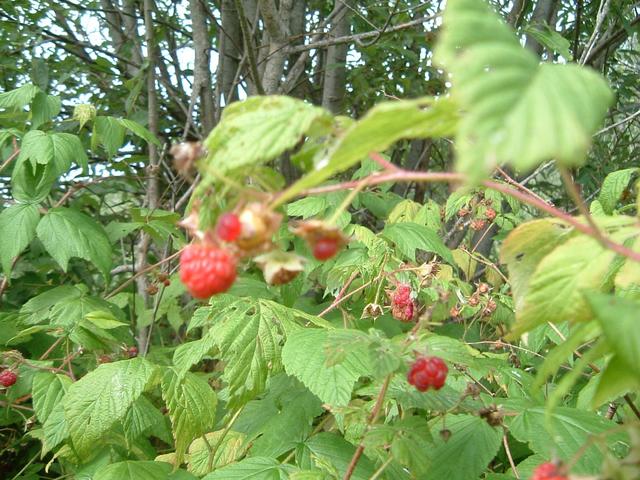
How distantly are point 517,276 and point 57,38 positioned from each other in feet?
10.9

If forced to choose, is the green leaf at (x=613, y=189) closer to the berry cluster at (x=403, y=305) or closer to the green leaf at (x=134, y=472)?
the berry cluster at (x=403, y=305)

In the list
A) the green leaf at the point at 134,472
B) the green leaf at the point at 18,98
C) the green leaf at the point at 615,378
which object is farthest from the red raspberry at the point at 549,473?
the green leaf at the point at 18,98

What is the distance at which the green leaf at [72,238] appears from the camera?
219 cm

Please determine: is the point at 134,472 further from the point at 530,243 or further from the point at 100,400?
the point at 530,243

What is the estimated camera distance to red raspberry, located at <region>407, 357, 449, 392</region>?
37.7 inches

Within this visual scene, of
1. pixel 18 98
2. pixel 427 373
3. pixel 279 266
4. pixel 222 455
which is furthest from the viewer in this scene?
pixel 18 98

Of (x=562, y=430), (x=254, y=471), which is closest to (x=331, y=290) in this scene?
(x=254, y=471)

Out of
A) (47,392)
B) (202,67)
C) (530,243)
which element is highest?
(202,67)

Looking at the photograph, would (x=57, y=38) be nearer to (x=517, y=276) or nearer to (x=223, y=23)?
(x=223, y=23)

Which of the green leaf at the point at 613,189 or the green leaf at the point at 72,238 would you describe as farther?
the green leaf at the point at 72,238

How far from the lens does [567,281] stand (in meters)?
0.70

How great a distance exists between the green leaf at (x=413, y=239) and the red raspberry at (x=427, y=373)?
104cm

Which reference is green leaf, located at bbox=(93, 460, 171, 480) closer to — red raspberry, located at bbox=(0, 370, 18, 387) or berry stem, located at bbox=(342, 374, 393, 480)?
red raspberry, located at bbox=(0, 370, 18, 387)

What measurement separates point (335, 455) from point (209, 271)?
33.0 inches
